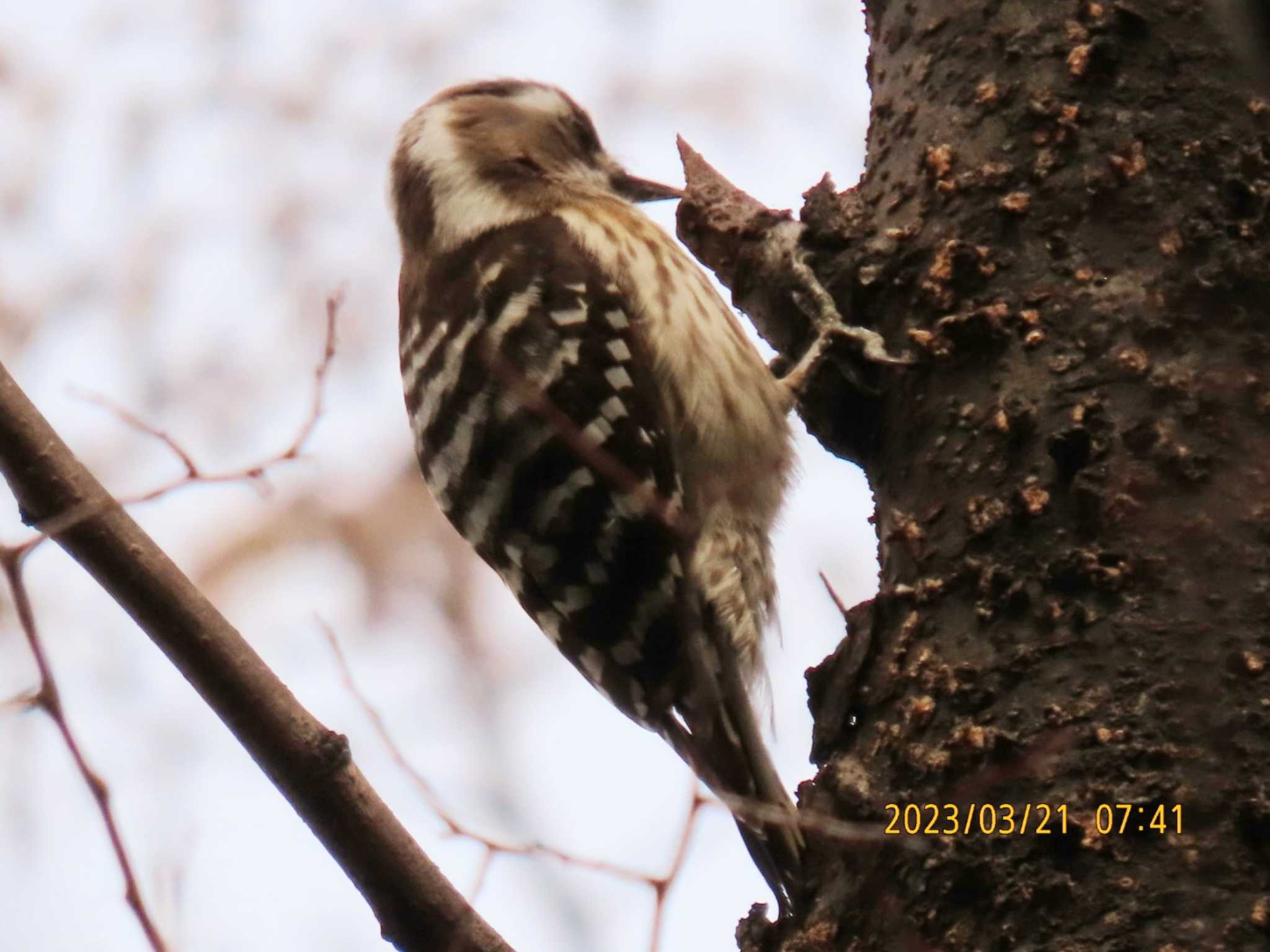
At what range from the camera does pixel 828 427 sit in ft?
8.89

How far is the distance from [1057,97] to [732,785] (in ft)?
5.09

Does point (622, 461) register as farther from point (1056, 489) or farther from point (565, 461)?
point (1056, 489)

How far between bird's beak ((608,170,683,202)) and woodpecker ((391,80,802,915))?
0.72 meters

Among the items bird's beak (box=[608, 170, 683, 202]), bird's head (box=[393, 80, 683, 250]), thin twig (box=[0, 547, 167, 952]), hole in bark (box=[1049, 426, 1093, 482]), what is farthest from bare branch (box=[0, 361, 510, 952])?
bird's beak (box=[608, 170, 683, 202])

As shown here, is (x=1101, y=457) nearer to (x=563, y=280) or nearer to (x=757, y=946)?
(x=757, y=946)

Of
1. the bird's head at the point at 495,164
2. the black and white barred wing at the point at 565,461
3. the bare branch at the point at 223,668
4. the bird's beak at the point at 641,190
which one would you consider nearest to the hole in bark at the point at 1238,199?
the black and white barred wing at the point at 565,461

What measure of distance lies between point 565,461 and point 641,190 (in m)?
1.50

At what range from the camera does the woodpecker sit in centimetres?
333

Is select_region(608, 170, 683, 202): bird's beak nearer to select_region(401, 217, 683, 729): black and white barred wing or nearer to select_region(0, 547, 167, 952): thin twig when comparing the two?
select_region(401, 217, 683, 729): black and white barred wing

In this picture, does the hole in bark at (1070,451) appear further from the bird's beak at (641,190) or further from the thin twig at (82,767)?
the bird's beak at (641,190)

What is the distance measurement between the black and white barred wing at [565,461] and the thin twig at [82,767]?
5.60ft

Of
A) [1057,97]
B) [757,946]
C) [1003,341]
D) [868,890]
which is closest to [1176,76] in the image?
[1057,97]

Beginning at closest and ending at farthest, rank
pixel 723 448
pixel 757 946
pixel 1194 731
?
pixel 1194 731 < pixel 757 946 < pixel 723 448

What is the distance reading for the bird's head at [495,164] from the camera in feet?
13.8
